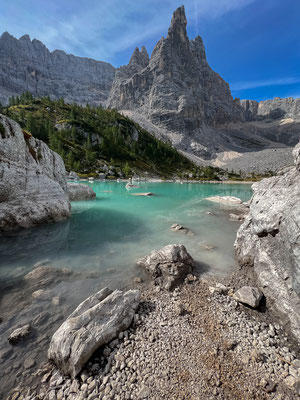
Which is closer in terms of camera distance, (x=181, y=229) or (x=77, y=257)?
(x=77, y=257)

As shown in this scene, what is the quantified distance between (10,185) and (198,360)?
18114 millimetres

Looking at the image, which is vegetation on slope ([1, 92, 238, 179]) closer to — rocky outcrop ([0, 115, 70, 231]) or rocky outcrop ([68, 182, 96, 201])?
rocky outcrop ([68, 182, 96, 201])

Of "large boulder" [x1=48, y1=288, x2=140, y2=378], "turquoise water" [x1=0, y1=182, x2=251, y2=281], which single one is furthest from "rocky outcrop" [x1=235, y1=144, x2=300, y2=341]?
A: "large boulder" [x1=48, y1=288, x2=140, y2=378]

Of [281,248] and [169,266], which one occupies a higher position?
[281,248]

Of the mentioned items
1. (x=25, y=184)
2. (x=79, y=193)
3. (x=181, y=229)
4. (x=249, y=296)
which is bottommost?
(x=181, y=229)

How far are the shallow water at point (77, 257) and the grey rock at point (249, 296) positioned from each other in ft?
8.95

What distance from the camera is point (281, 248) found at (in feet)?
24.5

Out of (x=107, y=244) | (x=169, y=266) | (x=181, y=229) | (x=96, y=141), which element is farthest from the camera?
(x=96, y=141)

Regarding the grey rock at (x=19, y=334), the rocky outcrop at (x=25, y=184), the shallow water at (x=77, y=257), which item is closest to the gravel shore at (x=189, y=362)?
the grey rock at (x=19, y=334)

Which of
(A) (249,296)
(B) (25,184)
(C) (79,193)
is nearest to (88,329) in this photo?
(A) (249,296)

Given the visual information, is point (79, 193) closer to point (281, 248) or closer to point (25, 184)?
point (25, 184)

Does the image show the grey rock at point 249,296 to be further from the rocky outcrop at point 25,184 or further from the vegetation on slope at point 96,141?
the vegetation on slope at point 96,141

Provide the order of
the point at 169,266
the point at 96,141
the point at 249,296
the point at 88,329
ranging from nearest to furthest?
the point at 88,329, the point at 249,296, the point at 169,266, the point at 96,141

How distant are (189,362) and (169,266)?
4815mm
